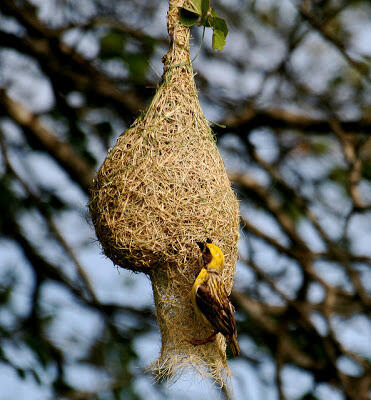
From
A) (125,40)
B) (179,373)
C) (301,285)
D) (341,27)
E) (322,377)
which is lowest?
(179,373)

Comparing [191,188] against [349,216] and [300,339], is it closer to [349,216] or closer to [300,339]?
[349,216]

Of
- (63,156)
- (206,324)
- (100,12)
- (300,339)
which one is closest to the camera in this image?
(206,324)

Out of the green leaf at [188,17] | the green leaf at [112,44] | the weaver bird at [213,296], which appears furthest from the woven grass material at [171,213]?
the green leaf at [112,44]

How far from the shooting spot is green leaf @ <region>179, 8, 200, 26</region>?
282 centimetres

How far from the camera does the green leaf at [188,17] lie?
282cm

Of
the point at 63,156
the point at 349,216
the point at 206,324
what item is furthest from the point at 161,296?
the point at 349,216

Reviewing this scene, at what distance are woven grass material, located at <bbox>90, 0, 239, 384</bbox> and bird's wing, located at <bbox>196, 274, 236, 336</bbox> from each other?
0.53ft

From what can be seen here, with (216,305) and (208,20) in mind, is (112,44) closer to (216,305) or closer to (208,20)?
(208,20)

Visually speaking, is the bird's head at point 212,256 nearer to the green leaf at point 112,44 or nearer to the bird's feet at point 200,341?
the bird's feet at point 200,341

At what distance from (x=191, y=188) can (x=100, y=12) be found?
9.34ft

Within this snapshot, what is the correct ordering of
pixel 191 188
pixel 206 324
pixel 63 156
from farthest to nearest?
pixel 63 156, pixel 191 188, pixel 206 324

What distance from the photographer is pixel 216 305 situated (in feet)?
9.14

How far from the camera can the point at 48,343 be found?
619 centimetres

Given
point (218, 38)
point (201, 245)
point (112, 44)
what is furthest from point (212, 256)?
point (112, 44)
